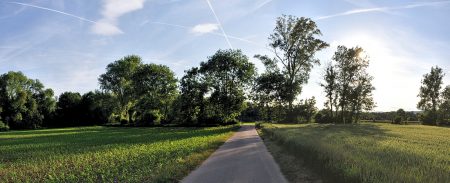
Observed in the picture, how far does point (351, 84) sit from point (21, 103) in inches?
3274

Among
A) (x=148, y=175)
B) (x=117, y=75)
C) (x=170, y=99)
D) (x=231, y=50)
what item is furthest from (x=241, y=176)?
(x=117, y=75)

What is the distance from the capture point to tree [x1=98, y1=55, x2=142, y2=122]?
107188 mm

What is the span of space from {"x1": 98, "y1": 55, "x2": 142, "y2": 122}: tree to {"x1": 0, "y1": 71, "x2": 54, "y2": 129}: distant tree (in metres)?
18.0

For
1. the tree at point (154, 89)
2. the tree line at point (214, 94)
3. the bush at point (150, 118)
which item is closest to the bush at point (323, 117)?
the tree line at point (214, 94)

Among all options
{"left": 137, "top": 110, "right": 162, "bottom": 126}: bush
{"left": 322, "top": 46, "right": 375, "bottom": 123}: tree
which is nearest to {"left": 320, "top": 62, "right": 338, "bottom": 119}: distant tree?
{"left": 322, "top": 46, "right": 375, "bottom": 123}: tree

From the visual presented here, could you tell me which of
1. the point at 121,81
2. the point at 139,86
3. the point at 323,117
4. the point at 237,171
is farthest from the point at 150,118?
the point at 237,171

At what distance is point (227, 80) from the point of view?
8738 cm

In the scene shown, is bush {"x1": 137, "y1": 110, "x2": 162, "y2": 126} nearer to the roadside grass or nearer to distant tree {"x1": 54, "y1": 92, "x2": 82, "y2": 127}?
distant tree {"x1": 54, "y1": 92, "x2": 82, "y2": 127}

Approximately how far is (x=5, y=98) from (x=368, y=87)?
297 ft

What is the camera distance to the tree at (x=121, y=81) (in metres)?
107

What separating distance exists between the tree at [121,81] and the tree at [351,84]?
55871 mm

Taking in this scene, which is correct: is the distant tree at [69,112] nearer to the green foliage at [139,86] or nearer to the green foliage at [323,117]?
the green foliage at [139,86]

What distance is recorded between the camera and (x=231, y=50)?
8881 centimetres

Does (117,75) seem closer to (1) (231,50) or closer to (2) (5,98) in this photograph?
(2) (5,98)
